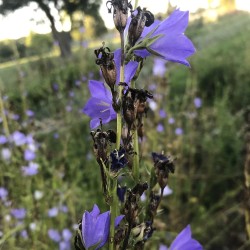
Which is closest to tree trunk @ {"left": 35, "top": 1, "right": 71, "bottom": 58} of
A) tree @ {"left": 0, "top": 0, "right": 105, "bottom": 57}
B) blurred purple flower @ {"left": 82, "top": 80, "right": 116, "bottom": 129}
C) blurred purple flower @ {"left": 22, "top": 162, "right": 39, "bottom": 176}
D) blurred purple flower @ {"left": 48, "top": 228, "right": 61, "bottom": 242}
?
tree @ {"left": 0, "top": 0, "right": 105, "bottom": 57}

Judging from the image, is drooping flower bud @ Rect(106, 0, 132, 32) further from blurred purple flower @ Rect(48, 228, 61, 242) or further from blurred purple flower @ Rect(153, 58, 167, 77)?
blurred purple flower @ Rect(153, 58, 167, 77)

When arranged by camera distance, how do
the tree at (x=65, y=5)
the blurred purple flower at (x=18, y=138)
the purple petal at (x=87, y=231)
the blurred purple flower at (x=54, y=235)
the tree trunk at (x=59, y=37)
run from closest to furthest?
the purple petal at (x=87, y=231) < the blurred purple flower at (x=54, y=235) < the blurred purple flower at (x=18, y=138) < the tree trunk at (x=59, y=37) < the tree at (x=65, y=5)

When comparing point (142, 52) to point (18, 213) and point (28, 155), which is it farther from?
point (28, 155)

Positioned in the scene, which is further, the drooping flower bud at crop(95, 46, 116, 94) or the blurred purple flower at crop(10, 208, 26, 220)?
the blurred purple flower at crop(10, 208, 26, 220)

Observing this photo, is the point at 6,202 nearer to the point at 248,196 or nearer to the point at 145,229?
the point at 248,196

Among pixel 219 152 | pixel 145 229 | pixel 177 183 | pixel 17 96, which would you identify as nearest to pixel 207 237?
pixel 177 183

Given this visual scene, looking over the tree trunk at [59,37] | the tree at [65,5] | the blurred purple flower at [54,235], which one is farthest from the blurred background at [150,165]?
the tree at [65,5]

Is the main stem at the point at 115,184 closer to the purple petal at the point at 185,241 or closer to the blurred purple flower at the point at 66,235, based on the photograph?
the purple petal at the point at 185,241
